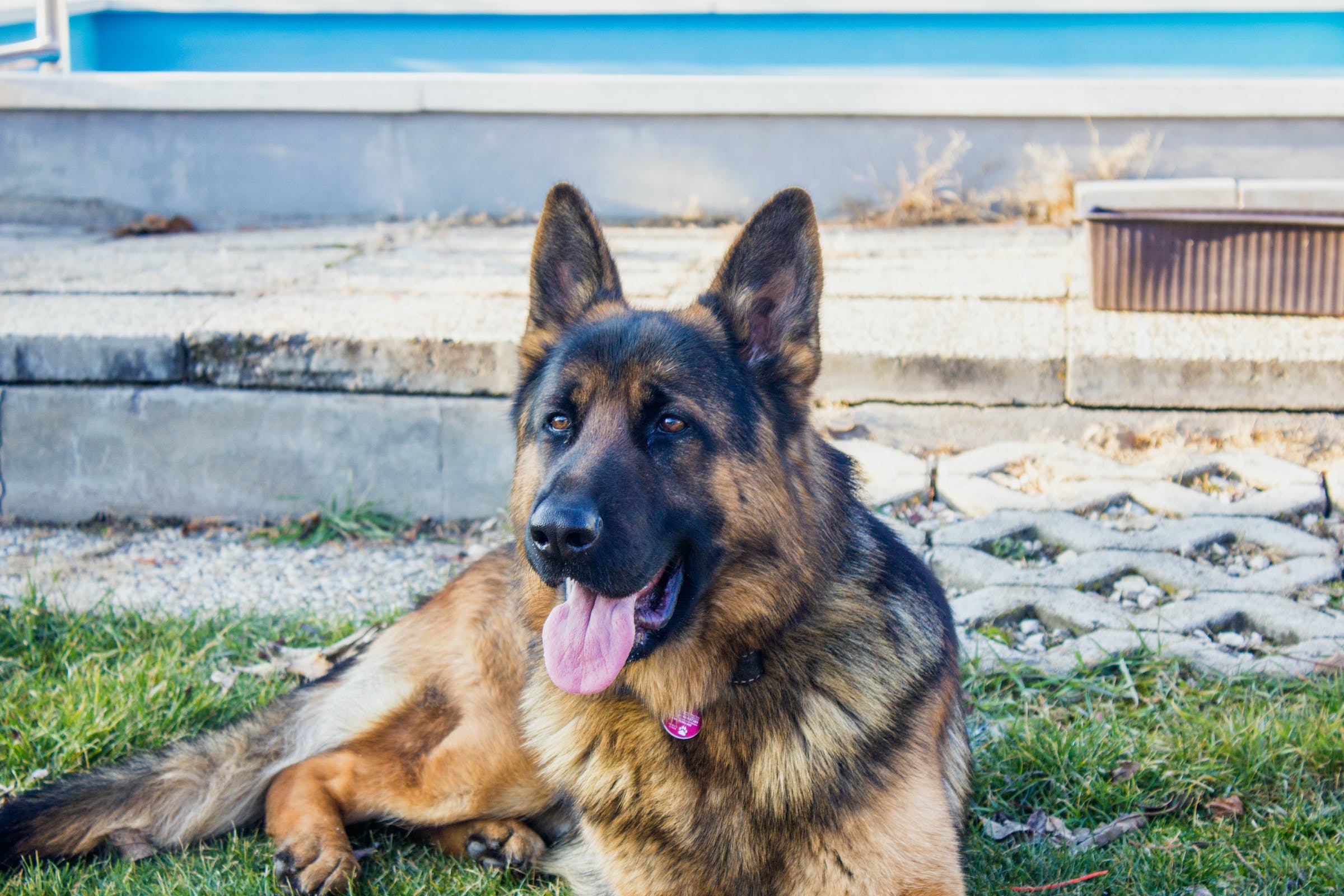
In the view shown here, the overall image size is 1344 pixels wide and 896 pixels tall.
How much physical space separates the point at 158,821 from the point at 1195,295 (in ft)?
16.4

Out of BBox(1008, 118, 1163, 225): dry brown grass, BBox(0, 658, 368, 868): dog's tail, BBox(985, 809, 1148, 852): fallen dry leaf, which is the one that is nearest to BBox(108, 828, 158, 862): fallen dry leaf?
BBox(0, 658, 368, 868): dog's tail

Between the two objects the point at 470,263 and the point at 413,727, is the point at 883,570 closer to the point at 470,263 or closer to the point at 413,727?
the point at 413,727

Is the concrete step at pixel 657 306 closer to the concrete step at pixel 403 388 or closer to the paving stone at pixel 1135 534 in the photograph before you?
the concrete step at pixel 403 388

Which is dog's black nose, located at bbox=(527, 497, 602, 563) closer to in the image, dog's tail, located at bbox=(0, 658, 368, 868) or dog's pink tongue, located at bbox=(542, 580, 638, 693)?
dog's pink tongue, located at bbox=(542, 580, 638, 693)

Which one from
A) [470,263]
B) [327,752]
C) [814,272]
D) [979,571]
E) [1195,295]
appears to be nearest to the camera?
[814,272]

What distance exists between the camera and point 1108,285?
5555 mm

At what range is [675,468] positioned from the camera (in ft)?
8.31

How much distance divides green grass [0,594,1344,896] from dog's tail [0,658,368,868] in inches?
2.5

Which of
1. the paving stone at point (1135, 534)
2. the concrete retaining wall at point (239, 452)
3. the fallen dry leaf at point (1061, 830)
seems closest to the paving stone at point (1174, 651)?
the paving stone at point (1135, 534)

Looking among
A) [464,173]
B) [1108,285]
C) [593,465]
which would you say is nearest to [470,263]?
[464,173]

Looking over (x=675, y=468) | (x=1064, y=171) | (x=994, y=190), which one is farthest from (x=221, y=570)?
(x=1064, y=171)

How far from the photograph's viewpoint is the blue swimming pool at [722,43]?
12.0 m

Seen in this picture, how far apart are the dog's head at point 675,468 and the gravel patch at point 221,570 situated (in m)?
1.99

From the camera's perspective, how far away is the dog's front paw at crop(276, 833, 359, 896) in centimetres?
281
